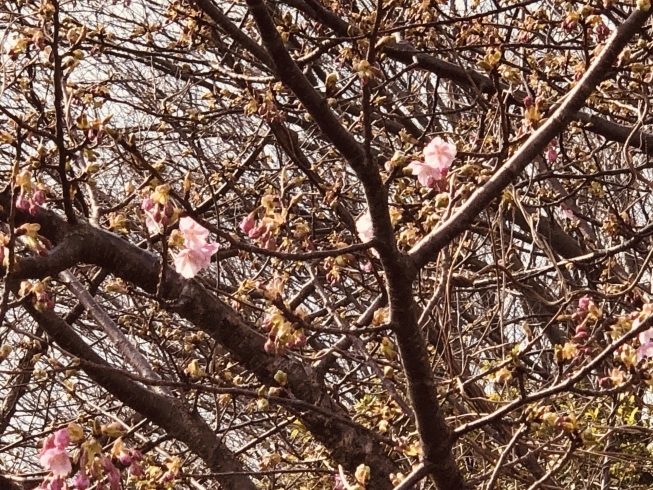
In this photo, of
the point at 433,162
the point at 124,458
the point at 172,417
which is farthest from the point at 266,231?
the point at 172,417

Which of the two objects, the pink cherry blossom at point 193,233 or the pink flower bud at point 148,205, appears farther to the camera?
the pink cherry blossom at point 193,233

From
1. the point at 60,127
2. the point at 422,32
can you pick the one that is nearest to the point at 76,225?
the point at 60,127

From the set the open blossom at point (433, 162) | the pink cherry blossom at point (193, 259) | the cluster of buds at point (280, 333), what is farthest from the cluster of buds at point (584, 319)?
the pink cherry blossom at point (193, 259)

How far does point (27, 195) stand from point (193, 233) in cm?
41

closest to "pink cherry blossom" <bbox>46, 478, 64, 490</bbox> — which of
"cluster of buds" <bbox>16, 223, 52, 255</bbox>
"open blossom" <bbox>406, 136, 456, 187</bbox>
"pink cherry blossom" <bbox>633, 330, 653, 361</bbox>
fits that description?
"cluster of buds" <bbox>16, 223, 52, 255</bbox>

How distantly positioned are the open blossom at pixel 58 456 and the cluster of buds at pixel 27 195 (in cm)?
55

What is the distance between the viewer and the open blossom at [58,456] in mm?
1723

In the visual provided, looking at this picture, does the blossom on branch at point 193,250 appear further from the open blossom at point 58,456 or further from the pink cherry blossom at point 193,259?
the open blossom at point 58,456

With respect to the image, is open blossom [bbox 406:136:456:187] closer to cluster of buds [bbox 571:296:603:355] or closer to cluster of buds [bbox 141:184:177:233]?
cluster of buds [bbox 571:296:603:355]

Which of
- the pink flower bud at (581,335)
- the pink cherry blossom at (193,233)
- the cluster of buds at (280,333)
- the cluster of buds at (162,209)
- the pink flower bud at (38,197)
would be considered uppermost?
the pink flower bud at (38,197)

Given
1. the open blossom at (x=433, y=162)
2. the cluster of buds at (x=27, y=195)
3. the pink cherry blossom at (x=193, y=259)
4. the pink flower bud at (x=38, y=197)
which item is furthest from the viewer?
the open blossom at (x=433, y=162)

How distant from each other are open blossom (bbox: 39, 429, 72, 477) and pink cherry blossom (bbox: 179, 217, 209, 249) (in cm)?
51

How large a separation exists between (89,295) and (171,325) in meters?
1.53

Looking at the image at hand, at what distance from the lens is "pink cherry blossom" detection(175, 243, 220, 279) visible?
179 cm
